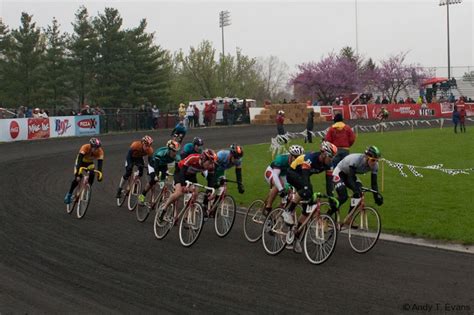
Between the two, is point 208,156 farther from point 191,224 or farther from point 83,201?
point 83,201

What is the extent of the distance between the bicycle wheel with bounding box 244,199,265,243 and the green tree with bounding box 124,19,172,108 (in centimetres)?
5026

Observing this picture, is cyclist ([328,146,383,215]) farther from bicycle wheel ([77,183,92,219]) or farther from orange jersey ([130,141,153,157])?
bicycle wheel ([77,183,92,219])

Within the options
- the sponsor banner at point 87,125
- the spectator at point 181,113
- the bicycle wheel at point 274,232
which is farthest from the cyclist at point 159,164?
the spectator at point 181,113

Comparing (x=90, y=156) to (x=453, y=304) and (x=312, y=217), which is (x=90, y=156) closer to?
(x=312, y=217)

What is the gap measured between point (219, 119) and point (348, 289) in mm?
40803

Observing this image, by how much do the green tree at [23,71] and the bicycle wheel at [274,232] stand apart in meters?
50.0

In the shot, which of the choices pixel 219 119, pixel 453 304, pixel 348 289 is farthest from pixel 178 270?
pixel 219 119

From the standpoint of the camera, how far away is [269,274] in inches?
356

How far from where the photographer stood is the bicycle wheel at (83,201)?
14086 mm

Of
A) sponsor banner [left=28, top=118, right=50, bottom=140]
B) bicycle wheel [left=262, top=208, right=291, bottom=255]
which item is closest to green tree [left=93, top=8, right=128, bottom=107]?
sponsor banner [left=28, top=118, right=50, bottom=140]

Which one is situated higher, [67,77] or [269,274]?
[67,77]

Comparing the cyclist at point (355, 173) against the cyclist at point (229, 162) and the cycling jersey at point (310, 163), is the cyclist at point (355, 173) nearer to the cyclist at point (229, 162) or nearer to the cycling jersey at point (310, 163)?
the cycling jersey at point (310, 163)

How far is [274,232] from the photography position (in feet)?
34.4

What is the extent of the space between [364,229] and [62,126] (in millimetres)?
29464
